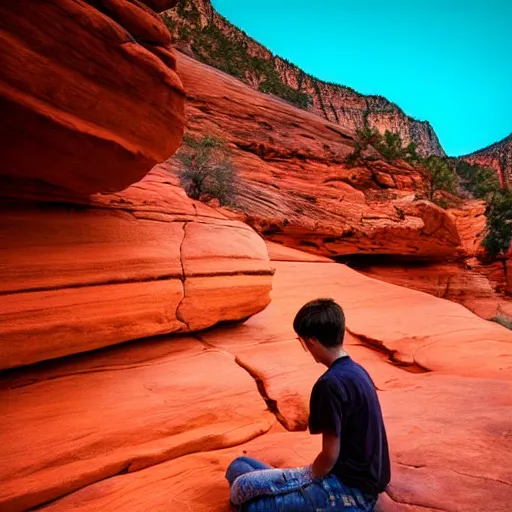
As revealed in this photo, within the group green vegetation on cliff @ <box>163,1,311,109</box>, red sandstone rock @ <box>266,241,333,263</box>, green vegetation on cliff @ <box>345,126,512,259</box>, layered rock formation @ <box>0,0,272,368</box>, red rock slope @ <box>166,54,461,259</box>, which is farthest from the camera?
green vegetation on cliff @ <box>163,1,311,109</box>

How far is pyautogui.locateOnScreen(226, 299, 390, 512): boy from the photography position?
188 cm

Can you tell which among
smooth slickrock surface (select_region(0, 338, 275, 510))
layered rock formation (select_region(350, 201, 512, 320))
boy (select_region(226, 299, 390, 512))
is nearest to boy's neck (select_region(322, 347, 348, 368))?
boy (select_region(226, 299, 390, 512))

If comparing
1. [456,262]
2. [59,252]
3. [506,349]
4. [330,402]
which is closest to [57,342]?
[59,252]

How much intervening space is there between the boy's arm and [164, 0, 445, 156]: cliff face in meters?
26.7

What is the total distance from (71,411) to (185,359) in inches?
60.6

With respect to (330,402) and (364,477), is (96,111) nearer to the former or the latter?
(330,402)

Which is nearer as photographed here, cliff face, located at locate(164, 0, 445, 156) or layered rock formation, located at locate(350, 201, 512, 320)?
layered rock formation, located at locate(350, 201, 512, 320)

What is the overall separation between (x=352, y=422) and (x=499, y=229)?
2494 cm

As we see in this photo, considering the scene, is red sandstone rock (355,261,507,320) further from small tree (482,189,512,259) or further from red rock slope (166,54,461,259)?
small tree (482,189,512,259)

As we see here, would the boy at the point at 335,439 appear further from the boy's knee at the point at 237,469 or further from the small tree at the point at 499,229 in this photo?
the small tree at the point at 499,229

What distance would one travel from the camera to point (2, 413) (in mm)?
3195

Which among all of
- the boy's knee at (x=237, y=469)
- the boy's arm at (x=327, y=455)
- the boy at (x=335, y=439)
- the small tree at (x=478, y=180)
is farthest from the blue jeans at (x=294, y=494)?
the small tree at (x=478, y=180)

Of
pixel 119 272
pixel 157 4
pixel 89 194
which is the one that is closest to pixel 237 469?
pixel 119 272

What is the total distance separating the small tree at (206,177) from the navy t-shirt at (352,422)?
6664 millimetres
